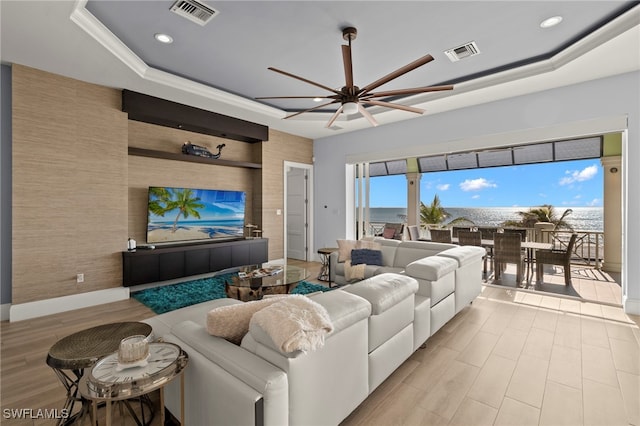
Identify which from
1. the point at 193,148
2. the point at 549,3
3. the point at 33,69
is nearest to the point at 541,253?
the point at 549,3

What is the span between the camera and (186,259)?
4.71 meters

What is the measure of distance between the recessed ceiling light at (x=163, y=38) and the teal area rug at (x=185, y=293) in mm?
2670

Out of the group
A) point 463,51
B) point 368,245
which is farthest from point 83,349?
point 463,51

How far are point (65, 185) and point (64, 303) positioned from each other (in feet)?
4.84

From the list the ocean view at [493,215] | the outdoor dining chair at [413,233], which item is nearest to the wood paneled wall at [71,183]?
the outdoor dining chair at [413,233]

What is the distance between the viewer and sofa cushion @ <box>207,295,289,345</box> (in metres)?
1.50

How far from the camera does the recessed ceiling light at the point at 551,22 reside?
2.74m

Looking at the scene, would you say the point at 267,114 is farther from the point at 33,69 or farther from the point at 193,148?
the point at 33,69

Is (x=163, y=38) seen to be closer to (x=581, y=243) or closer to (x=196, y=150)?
(x=196, y=150)

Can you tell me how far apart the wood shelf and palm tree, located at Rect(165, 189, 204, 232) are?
556 millimetres

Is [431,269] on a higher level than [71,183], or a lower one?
lower

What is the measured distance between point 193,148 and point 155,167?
0.68 m

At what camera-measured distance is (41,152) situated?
3523mm

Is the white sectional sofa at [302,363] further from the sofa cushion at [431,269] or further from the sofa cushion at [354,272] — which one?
the sofa cushion at [354,272]
